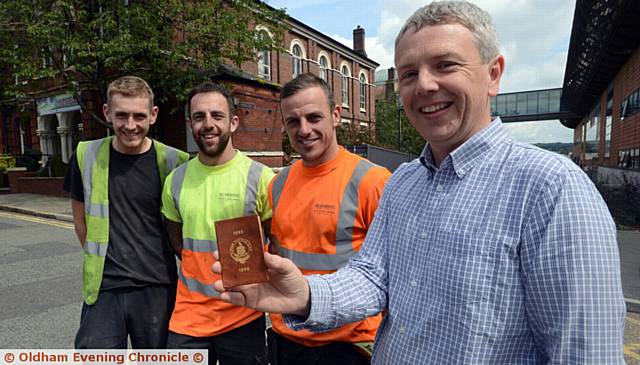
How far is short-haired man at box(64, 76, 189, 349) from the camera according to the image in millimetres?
2537

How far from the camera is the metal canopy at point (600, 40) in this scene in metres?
12.9

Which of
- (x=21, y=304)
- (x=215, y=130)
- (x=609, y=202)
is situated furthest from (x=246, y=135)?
(x=215, y=130)

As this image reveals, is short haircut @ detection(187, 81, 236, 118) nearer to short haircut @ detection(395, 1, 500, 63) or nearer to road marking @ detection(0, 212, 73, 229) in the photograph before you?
short haircut @ detection(395, 1, 500, 63)

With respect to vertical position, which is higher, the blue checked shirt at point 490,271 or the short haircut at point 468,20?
the short haircut at point 468,20

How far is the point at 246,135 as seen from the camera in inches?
642

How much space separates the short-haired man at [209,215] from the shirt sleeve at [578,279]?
1.76m

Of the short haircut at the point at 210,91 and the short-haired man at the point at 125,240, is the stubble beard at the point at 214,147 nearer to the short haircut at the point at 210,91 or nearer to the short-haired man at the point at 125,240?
the short haircut at the point at 210,91

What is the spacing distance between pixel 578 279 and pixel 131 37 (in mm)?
12444

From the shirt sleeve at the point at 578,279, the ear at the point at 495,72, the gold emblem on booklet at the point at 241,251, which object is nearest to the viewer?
the shirt sleeve at the point at 578,279

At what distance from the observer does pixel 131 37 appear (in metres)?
11.0

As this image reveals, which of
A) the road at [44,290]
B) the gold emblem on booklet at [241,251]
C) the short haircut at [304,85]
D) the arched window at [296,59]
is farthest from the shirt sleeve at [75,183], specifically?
the arched window at [296,59]

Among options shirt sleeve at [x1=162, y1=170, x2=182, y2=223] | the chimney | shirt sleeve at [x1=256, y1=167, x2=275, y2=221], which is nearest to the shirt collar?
shirt sleeve at [x1=256, y1=167, x2=275, y2=221]

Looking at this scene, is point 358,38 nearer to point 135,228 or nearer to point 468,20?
point 135,228

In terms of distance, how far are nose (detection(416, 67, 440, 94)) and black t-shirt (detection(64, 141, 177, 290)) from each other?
80.1 inches
